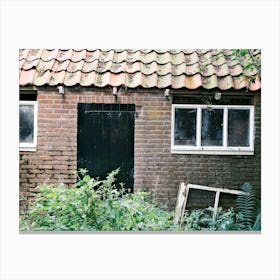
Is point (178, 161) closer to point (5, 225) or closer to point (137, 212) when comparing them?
point (137, 212)

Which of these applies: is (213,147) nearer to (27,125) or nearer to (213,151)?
(213,151)

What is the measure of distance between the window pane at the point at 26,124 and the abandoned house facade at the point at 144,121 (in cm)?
2

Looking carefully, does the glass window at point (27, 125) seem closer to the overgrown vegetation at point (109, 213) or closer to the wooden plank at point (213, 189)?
the overgrown vegetation at point (109, 213)

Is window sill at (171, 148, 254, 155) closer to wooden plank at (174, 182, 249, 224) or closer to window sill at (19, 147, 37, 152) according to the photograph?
wooden plank at (174, 182, 249, 224)

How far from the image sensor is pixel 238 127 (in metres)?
4.73

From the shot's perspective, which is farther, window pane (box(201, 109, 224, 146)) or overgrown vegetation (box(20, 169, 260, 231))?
window pane (box(201, 109, 224, 146))

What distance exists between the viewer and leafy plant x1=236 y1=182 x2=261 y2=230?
15.4 ft

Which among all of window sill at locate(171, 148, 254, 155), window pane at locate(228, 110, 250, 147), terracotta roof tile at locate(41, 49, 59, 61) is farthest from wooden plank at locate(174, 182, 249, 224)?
terracotta roof tile at locate(41, 49, 59, 61)

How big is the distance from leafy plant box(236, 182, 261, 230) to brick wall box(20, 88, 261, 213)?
2.9 inches

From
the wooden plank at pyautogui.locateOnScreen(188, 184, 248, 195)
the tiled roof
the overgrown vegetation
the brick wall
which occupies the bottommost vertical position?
the overgrown vegetation

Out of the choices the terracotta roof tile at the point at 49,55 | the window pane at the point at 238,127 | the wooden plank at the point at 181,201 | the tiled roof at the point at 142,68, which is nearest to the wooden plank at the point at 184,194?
the wooden plank at the point at 181,201

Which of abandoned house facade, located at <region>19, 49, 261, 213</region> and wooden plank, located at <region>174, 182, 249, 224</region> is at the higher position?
abandoned house facade, located at <region>19, 49, 261, 213</region>
